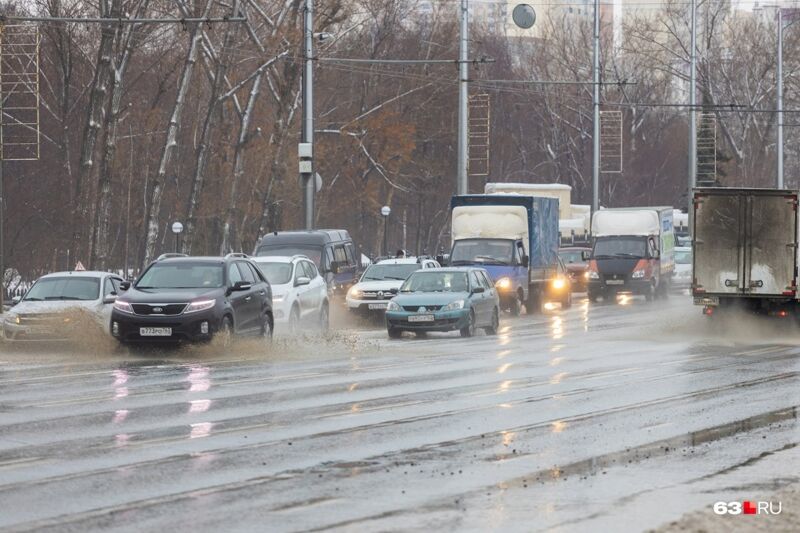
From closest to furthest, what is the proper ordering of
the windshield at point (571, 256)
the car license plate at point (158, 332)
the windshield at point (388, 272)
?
the car license plate at point (158, 332) → the windshield at point (388, 272) → the windshield at point (571, 256)

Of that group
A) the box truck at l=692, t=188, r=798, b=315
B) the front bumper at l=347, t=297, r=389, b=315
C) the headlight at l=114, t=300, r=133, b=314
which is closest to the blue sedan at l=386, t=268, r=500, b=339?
the front bumper at l=347, t=297, r=389, b=315

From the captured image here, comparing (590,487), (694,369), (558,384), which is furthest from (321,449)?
(694,369)

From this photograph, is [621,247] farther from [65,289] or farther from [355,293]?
[65,289]

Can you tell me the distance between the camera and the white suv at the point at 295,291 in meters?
32.4

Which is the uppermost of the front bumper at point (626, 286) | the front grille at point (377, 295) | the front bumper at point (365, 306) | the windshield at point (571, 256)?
the windshield at point (571, 256)

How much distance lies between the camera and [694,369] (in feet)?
77.0

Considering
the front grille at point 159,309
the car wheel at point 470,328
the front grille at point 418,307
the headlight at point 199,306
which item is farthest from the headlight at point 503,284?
the front grille at point 159,309

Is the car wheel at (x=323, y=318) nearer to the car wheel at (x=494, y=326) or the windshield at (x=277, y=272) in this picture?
the windshield at (x=277, y=272)

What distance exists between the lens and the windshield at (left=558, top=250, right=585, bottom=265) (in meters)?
61.1

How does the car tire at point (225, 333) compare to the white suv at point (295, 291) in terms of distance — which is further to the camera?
the white suv at point (295, 291)

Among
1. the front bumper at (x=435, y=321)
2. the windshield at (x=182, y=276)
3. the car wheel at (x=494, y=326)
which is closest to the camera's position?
the windshield at (x=182, y=276)

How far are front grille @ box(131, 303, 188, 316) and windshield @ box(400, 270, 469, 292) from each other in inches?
312

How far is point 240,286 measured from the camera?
89.8ft

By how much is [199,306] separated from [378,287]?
1257 centimetres
